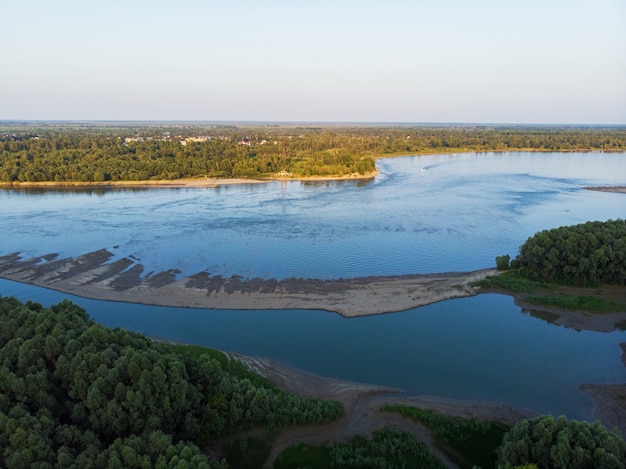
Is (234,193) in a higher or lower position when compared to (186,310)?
higher

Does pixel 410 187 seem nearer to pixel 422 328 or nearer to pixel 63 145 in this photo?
pixel 422 328

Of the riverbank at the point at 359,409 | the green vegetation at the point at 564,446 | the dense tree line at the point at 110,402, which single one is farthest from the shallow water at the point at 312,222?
the green vegetation at the point at 564,446

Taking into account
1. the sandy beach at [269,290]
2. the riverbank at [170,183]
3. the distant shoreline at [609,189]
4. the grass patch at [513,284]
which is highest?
the distant shoreline at [609,189]

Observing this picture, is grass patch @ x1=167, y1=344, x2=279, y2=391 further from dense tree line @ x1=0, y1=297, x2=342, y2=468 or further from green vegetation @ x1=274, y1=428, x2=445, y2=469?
green vegetation @ x1=274, y1=428, x2=445, y2=469

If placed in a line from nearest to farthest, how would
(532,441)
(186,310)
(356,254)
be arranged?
(532,441) < (186,310) < (356,254)

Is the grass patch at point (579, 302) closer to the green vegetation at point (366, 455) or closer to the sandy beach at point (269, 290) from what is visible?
the sandy beach at point (269, 290)

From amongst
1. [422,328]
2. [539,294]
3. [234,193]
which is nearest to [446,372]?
[422,328]

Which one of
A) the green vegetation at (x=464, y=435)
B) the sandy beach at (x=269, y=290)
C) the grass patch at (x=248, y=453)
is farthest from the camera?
the sandy beach at (x=269, y=290)
